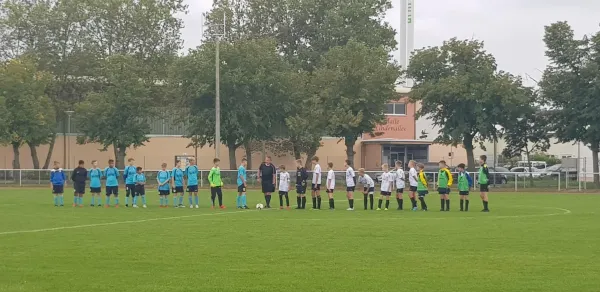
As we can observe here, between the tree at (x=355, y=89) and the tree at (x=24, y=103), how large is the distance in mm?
21006

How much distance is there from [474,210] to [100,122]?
39872 millimetres

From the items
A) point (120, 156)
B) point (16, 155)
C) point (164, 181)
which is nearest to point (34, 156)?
point (16, 155)

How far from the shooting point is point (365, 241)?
1800 centimetres

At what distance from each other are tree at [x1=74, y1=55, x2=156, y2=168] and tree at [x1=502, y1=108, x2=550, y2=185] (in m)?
26.9

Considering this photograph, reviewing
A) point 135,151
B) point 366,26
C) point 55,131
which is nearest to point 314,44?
point 366,26

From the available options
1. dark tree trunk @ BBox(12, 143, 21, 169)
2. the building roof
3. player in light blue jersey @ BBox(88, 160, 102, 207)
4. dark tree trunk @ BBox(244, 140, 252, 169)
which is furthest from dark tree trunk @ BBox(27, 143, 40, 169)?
player in light blue jersey @ BBox(88, 160, 102, 207)

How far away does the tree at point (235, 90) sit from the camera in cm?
6262

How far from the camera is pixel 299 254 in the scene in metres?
15.6

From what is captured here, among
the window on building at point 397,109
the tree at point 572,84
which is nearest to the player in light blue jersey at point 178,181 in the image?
the tree at point 572,84

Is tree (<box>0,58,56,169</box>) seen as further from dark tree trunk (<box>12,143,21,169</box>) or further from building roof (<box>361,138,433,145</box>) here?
building roof (<box>361,138,433,145</box>)

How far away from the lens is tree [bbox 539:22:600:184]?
2226 inches

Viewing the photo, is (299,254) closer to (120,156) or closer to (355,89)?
(355,89)

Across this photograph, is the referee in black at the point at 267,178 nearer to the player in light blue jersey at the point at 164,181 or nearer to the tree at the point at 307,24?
the player in light blue jersey at the point at 164,181

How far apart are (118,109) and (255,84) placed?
419 inches
